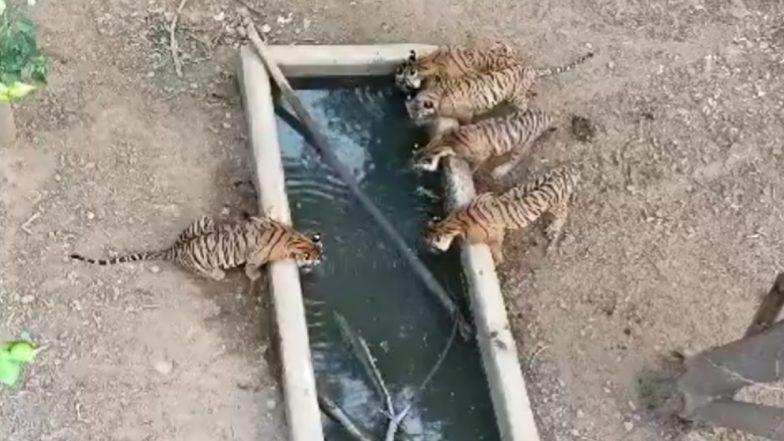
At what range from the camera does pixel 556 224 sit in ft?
17.9

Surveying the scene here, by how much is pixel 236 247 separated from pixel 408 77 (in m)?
1.11

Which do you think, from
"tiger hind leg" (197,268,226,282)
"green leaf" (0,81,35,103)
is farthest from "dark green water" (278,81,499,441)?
"green leaf" (0,81,35,103)

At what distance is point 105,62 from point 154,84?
224 mm

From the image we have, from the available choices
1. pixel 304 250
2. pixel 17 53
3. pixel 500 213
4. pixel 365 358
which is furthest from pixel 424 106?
pixel 17 53

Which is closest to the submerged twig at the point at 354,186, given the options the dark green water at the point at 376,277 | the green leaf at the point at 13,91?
the dark green water at the point at 376,277

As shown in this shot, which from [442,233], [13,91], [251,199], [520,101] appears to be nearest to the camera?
[13,91]

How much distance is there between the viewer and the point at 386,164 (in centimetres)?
561

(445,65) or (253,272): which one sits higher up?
(445,65)

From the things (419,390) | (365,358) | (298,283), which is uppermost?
(298,283)

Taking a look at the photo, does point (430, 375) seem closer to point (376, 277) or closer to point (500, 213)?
point (376, 277)

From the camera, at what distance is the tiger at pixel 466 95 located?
5.58 metres

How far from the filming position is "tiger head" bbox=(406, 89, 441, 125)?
557 centimetres

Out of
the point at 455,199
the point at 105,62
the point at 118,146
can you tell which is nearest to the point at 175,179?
the point at 118,146

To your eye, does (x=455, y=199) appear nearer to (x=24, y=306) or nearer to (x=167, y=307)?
(x=167, y=307)
